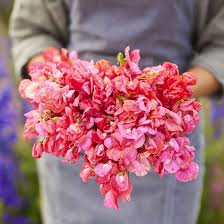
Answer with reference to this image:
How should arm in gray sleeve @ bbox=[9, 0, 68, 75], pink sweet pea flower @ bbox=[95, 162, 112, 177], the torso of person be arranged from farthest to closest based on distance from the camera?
arm in gray sleeve @ bbox=[9, 0, 68, 75], the torso of person, pink sweet pea flower @ bbox=[95, 162, 112, 177]

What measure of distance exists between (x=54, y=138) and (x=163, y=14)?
0.38m

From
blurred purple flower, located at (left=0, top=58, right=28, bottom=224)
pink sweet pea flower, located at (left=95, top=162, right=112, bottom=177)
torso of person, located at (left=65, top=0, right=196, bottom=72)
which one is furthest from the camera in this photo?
blurred purple flower, located at (left=0, top=58, right=28, bottom=224)

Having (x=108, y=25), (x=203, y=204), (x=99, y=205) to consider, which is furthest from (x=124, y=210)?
(x=203, y=204)

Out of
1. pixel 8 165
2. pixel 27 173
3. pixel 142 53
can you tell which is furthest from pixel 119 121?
pixel 27 173

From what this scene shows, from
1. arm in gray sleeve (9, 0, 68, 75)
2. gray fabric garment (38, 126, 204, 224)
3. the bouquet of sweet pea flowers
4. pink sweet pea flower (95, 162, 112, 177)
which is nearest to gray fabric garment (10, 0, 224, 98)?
arm in gray sleeve (9, 0, 68, 75)

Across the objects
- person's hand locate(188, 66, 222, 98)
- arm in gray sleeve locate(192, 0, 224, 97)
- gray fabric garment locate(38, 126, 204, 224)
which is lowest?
gray fabric garment locate(38, 126, 204, 224)

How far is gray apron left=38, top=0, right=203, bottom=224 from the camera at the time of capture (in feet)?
3.72

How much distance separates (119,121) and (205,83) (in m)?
0.35

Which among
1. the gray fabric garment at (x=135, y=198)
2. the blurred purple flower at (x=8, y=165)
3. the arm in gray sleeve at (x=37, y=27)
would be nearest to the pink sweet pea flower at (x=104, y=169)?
the gray fabric garment at (x=135, y=198)

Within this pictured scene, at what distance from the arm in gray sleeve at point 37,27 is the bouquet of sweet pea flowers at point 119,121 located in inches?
14.8

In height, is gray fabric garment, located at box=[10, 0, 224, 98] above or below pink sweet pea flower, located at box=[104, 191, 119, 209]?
above

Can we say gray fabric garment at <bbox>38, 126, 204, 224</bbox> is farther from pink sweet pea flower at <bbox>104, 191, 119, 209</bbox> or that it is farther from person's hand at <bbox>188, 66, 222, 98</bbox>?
pink sweet pea flower at <bbox>104, 191, 119, 209</bbox>

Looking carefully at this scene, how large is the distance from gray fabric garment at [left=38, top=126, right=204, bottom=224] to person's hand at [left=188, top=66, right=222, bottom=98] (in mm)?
91

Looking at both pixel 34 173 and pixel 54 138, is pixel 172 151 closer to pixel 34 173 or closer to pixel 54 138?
pixel 54 138
